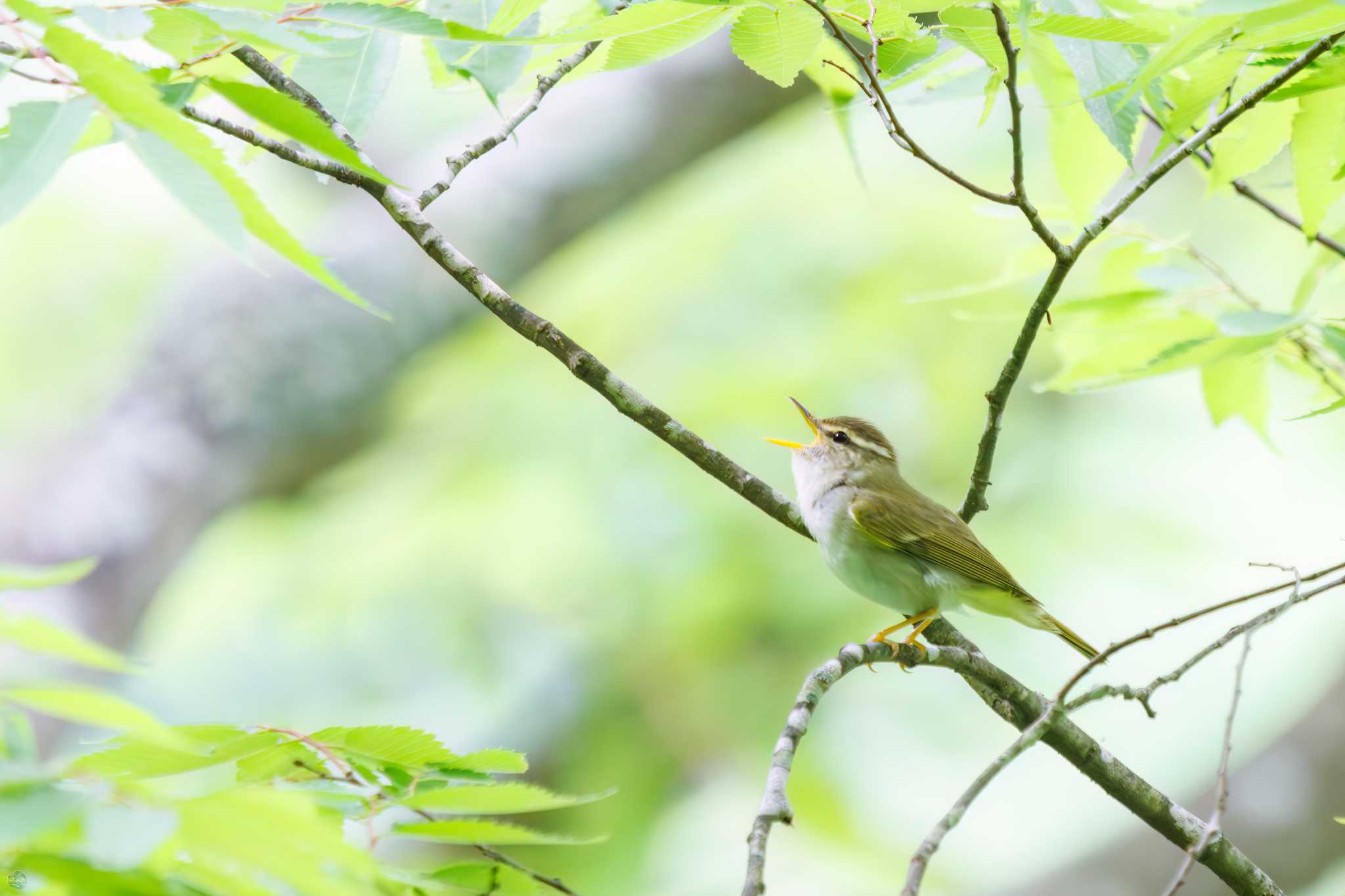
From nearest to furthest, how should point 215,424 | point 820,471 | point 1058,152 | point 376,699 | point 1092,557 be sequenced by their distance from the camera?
point 1058,152 → point 820,471 → point 215,424 → point 376,699 → point 1092,557

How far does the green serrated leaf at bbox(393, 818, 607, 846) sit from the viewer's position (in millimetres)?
1354

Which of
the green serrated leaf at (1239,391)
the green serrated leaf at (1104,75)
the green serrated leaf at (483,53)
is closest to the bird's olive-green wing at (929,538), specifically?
the green serrated leaf at (1239,391)

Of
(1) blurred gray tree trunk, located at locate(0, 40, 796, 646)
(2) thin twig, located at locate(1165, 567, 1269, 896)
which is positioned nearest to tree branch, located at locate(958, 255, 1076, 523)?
(2) thin twig, located at locate(1165, 567, 1269, 896)

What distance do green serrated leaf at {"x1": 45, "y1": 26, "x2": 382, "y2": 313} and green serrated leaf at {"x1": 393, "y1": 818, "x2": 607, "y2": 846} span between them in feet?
2.20

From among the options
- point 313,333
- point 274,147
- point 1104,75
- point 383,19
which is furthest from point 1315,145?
point 313,333

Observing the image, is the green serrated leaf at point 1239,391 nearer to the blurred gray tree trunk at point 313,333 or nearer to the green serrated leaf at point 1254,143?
the green serrated leaf at point 1254,143

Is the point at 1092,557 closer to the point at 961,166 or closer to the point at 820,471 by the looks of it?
the point at 961,166

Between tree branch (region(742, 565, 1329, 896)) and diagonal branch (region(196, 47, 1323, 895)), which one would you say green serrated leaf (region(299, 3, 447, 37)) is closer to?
diagonal branch (region(196, 47, 1323, 895))

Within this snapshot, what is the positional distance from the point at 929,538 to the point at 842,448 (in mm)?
678

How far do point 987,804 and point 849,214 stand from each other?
4376mm

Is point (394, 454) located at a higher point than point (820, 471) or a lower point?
higher

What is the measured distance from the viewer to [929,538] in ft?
11.9

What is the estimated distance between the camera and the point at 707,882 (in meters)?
5.98

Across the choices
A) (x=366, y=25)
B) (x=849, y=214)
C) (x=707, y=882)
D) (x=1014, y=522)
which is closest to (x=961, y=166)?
(x=849, y=214)
